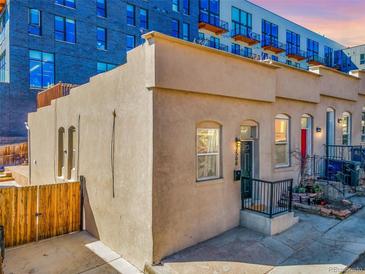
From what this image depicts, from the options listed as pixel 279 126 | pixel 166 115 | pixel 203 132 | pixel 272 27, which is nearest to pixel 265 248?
pixel 203 132

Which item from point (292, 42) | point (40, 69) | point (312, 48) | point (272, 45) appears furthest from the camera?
point (312, 48)

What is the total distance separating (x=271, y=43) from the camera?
31.2m

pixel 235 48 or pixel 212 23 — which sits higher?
pixel 212 23

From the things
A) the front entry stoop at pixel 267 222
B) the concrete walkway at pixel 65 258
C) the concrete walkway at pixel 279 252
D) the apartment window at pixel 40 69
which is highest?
the apartment window at pixel 40 69

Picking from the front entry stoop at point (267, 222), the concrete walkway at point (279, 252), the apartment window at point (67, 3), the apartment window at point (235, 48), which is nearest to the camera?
the concrete walkway at point (279, 252)

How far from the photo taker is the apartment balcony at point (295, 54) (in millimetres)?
33531

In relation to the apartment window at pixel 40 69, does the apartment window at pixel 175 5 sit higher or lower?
higher

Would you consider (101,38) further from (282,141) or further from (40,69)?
(282,141)

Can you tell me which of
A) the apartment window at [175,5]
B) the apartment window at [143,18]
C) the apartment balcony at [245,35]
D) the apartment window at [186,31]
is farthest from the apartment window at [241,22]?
the apartment window at [143,18]

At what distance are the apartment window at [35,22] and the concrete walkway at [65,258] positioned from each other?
18.7m

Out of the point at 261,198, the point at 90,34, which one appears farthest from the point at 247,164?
the point at 90,34

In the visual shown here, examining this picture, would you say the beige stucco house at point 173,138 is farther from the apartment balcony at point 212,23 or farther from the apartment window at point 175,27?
the apartment window at point 175,27

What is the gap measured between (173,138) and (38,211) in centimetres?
510

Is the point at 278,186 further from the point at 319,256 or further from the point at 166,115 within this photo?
the point at 166,115
